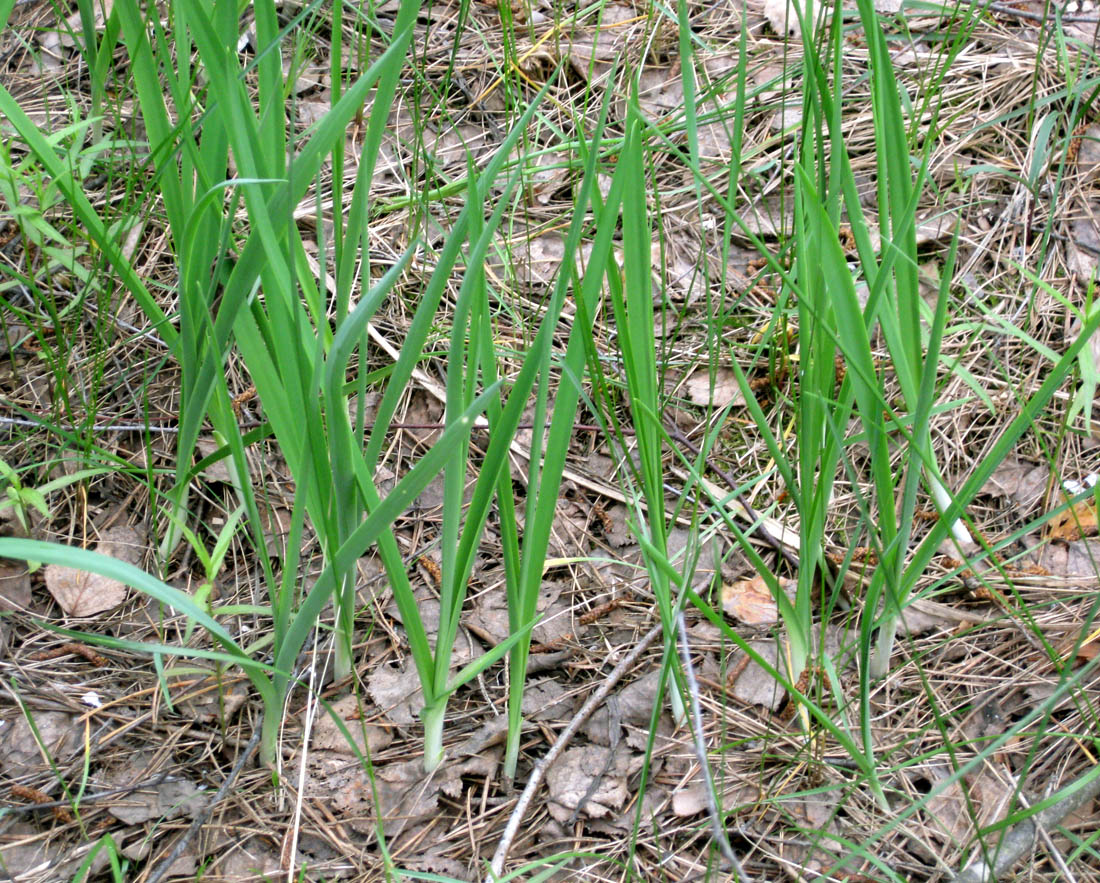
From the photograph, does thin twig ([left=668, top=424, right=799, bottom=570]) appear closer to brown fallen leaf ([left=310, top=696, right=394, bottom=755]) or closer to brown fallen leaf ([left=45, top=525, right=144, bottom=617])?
brown fallen leaf ([left=310, top=696, right=394, bottom=755])

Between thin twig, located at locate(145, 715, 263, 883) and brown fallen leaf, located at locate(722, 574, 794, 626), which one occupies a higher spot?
thin twig, located at locate(145, 715, 263, 883)

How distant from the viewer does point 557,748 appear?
1.22 m

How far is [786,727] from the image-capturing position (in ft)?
4.13

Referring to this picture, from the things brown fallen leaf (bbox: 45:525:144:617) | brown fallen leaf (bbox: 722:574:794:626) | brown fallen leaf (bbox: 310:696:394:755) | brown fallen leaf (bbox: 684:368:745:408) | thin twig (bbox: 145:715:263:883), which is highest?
brown fallen leaf (bbox: 45:525:144:617)

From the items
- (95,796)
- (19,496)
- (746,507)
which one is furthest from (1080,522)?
(19,496)

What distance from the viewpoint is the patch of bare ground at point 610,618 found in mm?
1148

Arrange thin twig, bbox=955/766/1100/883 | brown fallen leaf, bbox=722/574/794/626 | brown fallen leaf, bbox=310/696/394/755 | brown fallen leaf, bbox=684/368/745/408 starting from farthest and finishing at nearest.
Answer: brown fallen leaf, bbox=684/368/745/408
brown fallen leaf, bbox=722/574/794/626
brown fallen leaf, bbox=310/696/394/755
thin twig, bbox=955/766/1100/883

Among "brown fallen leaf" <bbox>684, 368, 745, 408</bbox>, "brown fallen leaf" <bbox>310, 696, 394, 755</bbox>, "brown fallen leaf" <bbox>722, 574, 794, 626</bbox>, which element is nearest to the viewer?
"brown fallen leaf" <bbox>310, 696, 394, 755</bbox>

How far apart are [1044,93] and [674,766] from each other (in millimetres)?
1603

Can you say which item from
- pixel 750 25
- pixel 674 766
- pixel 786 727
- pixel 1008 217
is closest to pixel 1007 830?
pixel 786 727

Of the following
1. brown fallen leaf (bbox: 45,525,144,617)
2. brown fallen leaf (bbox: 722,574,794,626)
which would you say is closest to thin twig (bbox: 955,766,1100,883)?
brown fallen leaf (bbox: 722,574,794,626)

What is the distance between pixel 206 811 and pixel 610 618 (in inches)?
23.3

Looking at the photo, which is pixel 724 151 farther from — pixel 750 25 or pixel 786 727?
pixel 786 727

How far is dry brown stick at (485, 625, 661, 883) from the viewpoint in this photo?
1116mm
